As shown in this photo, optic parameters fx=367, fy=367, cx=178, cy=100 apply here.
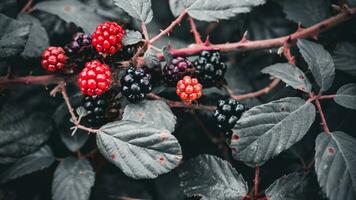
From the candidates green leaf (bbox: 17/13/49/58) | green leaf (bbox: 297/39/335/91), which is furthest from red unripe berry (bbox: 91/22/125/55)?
green leaf (bbox: 297/39/335/91)

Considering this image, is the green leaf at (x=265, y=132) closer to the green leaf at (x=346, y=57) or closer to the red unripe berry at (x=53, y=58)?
the green leaf at (x=346, y=57)

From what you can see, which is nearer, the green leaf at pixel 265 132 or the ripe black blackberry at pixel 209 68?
the green leaf at pixel 265 132

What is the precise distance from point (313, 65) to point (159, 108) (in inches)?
20.4

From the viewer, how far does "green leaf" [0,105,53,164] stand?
1235mm

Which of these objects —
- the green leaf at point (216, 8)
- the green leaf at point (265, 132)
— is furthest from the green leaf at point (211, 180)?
the green leaf at point (216, 8)

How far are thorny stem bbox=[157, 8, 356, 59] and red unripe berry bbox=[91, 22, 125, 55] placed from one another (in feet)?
0.58

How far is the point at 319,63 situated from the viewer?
1200mm

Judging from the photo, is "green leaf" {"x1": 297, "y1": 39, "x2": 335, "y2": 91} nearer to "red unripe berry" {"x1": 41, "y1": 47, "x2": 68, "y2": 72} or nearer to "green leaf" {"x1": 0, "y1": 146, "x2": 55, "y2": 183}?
"red unripe berry" {"x1": 41, "y1": 47, "x2": 68, "y2": 72}

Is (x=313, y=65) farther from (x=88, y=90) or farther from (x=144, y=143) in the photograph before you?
(x=88, y=90)

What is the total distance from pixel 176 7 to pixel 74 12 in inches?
17.0

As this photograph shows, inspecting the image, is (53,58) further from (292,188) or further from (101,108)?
(292,188)

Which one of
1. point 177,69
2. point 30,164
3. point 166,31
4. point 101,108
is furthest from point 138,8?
point 30,164

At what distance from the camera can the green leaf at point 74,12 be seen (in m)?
1.40

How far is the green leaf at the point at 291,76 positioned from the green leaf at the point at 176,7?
1.18ft
